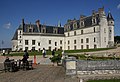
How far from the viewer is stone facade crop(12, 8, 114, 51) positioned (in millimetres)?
58812

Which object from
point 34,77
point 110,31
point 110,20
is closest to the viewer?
point 34,77

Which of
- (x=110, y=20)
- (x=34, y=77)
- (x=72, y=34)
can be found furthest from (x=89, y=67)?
(x=72, y=34)

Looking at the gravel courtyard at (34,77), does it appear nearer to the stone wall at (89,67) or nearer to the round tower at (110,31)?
the stone wall at (89,67)

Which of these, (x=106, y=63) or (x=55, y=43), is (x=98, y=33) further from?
(x=106, y=63)

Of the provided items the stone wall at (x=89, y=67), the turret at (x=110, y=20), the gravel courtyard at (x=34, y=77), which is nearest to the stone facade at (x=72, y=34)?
the turret at (x=110, y=20)

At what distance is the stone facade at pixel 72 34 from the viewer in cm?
5881

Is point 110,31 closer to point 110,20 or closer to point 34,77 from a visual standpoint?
point 110,20

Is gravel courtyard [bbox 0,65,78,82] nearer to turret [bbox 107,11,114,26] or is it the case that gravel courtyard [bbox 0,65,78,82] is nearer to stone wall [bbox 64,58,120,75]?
stone wall [bbox 64,58,120,75]

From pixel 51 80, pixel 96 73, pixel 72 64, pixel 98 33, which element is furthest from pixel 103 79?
pixel 98 33

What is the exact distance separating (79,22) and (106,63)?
179 feet

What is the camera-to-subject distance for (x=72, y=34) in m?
70.9

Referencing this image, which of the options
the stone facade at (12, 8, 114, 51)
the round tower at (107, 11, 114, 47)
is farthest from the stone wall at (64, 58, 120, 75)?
the round tower at (107, 11, 114, 47)

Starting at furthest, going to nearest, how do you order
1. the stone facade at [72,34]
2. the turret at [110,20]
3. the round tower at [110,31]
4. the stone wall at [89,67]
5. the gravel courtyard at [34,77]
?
1. the turret at [110,20]
2. the round tower at [110,31]
3. the stone facade at [72,34]
4. the stone wall at [89,67]
5. the gravel courtyard at [34,77]

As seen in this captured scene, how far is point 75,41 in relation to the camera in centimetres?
6944
